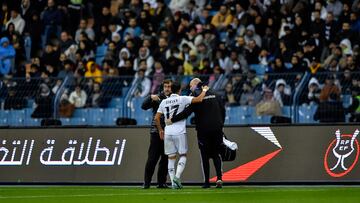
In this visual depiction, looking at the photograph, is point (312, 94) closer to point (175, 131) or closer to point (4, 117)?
point (175, 131)

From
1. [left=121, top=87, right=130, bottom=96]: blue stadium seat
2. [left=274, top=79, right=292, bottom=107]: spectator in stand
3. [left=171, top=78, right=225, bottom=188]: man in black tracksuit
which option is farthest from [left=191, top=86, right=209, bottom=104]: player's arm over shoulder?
[left=121, top=87, right=130, bottom=96]: blue stadium seat

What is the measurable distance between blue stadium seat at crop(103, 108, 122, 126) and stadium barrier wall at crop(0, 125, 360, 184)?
2250 mm

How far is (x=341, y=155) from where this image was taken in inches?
920

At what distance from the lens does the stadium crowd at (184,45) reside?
26.2 metres

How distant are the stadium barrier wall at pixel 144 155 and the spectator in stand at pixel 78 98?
7.40 feet

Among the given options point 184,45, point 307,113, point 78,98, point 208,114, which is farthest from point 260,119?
point 184,45

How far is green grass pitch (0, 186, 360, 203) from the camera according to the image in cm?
1800

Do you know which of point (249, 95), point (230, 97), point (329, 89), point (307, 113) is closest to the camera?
point (329, 89)

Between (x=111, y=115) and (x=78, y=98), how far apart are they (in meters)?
0.96

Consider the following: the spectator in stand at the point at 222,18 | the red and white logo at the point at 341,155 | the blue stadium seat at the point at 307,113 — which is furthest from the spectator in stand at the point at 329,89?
the spectator in stand at the point at 222,18

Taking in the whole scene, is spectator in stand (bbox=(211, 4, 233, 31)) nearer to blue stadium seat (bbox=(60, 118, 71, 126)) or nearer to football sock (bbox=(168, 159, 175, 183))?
blue stadium seat (bbox=(60, 118, 71, 126))

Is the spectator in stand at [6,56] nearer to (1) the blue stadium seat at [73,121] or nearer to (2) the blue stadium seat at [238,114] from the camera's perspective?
(1) the blue stadium seat at [73,121]

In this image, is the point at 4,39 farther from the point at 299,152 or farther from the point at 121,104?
the point at 299,152

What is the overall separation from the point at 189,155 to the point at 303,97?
124 inches
